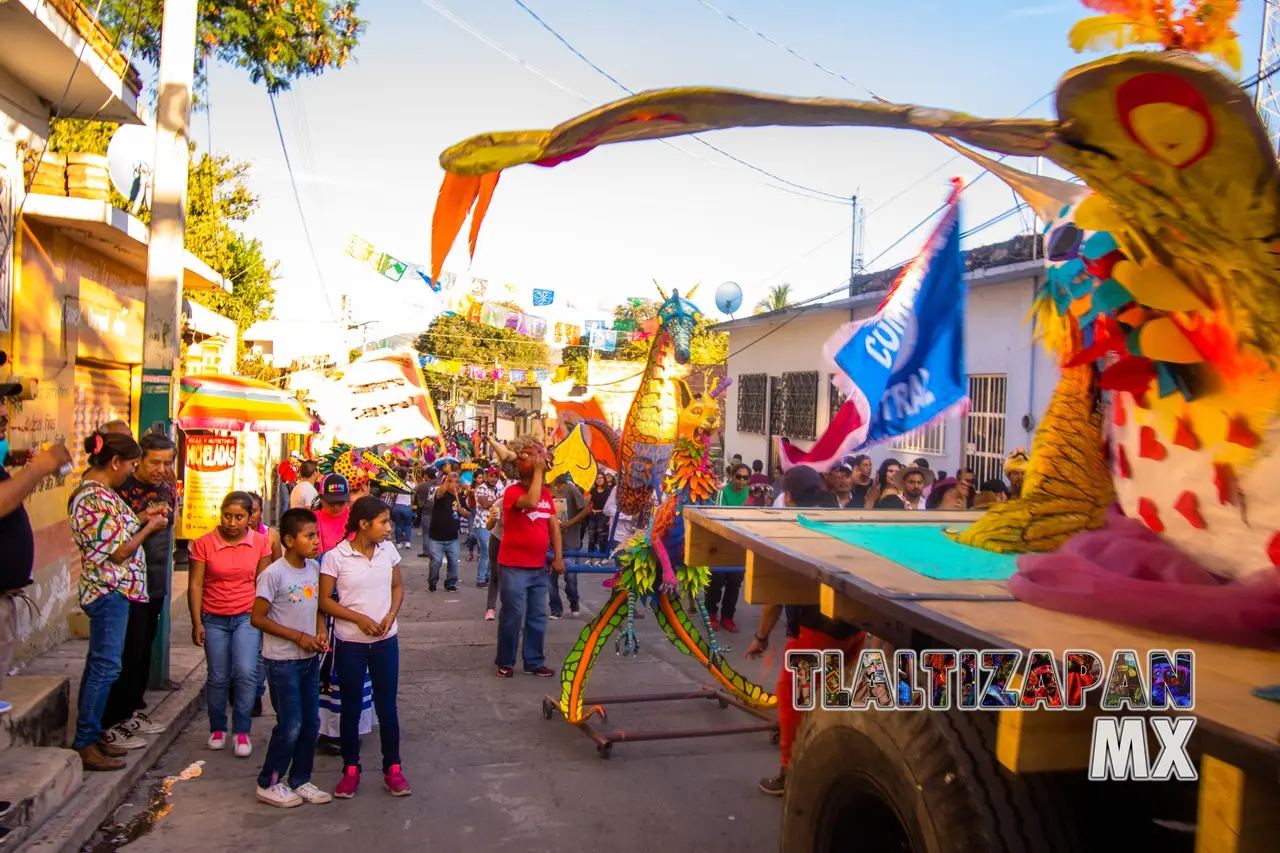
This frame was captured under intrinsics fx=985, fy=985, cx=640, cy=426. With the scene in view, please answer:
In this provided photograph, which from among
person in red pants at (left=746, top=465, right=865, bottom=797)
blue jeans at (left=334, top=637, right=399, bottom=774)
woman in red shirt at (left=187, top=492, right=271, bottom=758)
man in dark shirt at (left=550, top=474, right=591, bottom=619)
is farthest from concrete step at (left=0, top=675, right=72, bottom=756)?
man in dark shirt at (left=550, top=474, right=591, bottom=619)

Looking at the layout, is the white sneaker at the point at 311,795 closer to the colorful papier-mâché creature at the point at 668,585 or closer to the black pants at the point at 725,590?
the colorful papier-mâché creature at the point at 668,585

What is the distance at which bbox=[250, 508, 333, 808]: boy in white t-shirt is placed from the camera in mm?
4785

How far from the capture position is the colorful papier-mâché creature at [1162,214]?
5.41 feet

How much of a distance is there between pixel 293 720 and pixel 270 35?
801 centimetres

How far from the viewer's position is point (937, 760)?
2086 millimetres

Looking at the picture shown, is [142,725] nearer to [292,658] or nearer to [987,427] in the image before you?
[292,658]

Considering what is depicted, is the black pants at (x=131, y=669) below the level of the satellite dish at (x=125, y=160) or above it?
below

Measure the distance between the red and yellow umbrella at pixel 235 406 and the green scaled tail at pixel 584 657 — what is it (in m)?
7.57

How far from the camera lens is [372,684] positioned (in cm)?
492

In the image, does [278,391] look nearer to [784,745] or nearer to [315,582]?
[315,582]

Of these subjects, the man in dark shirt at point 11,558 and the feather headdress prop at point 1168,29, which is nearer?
the feather headdress prop at point 1168,29

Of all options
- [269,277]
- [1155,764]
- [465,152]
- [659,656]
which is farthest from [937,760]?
[269,277]

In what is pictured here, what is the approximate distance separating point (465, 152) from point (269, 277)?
20155mm

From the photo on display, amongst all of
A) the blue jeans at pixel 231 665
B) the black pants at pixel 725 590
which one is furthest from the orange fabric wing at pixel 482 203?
the black pants at pixel 725 590
